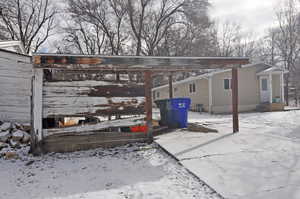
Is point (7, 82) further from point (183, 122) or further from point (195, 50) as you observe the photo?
point (195, 50)

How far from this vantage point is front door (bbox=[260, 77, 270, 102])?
1467cm

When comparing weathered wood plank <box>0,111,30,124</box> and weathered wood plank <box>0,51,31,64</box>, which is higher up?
weathered wood plank <box>0,51,31,64</box>

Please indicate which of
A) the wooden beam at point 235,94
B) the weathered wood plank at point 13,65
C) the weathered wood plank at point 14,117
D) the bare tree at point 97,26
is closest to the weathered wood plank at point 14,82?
the weathered wood plank at point 13,65

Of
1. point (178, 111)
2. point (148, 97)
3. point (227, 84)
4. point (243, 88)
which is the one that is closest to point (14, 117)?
point (148, 97)

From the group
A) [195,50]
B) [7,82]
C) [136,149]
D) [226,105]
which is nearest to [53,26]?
[195,50]

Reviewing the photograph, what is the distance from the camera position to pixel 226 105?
1401cm

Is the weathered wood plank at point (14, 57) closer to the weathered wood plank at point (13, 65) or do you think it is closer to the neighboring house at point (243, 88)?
the weathered wood plank at point (13, 65)

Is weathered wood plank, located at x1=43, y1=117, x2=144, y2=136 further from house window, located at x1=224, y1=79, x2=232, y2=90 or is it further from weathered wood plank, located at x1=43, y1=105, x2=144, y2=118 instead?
house window, located at x1=224, y1=79, x2=232, y2=90

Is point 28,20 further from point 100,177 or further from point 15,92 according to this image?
point 100,177

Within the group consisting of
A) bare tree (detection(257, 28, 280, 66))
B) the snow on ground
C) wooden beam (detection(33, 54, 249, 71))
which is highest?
bare tree (detection(257, 28, 280, 66))

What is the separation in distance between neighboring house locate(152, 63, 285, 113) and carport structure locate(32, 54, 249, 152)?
8.91m

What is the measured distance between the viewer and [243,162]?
3.41m

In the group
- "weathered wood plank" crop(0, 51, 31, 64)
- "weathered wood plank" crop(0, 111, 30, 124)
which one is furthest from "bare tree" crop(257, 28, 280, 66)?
"weathered wood plank" crop(0, 111, 30, 124)

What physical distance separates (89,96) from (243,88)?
42.5 feet
